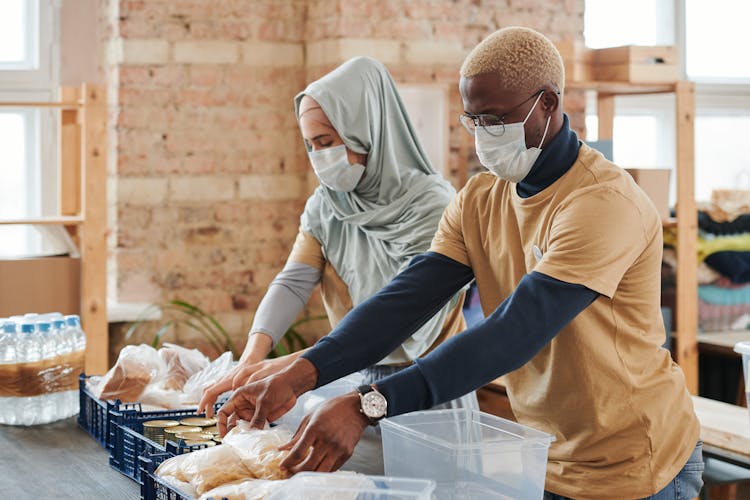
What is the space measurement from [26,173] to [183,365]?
2240 millimetres

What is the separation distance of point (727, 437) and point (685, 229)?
1.75 meters

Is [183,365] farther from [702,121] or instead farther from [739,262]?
[702,121]

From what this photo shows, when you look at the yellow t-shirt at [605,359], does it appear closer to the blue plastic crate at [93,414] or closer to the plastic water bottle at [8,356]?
the blue plastic crate at [93,414]

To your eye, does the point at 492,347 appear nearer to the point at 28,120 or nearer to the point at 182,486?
the point at 182,486

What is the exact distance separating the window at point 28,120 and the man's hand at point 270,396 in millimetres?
2707

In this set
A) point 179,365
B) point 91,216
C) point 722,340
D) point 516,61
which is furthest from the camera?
point 722,340

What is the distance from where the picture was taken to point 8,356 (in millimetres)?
2041

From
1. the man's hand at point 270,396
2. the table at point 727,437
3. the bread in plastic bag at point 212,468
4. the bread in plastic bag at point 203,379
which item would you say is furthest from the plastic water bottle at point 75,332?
the table at point 727,437

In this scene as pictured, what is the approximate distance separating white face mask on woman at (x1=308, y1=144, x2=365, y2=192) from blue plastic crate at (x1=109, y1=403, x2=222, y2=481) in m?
0.64

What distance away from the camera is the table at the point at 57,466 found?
1.58 metres

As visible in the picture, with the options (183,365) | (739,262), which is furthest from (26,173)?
(739,262)

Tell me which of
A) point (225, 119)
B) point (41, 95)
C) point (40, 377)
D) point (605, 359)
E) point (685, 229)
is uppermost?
point (41, 95)

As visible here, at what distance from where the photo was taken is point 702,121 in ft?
16.0

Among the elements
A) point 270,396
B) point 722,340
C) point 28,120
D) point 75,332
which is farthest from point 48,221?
point 722,340
